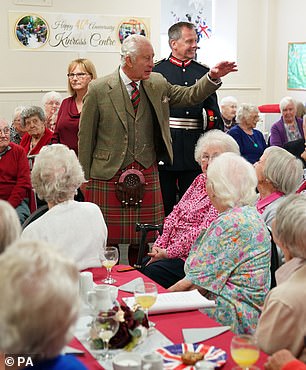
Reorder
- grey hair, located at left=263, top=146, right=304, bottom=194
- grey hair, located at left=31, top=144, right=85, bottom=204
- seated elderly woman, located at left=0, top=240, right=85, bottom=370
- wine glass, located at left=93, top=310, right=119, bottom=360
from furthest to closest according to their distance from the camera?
grey hair, located at left=263, top=146, right=304, bottom=194 < grey hair, located at left=31, top=144, right=85, bottom=204 < wine glass, located at left=93, top=310, right=119, bottom=360 < seated elderly woman, located at left=0, top=240, right=85, bottom=370

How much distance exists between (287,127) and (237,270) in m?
4.66

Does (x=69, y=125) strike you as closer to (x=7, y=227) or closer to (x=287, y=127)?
(x=7, y=227)

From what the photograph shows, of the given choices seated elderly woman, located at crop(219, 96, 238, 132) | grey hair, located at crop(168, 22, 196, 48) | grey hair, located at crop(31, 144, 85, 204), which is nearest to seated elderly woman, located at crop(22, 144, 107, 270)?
grey hair, located at crop(31, 144, 85, 204)

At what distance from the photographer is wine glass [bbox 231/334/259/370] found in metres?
1.67

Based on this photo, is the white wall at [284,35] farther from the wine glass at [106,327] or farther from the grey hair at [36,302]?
the grey hair at [36,302]

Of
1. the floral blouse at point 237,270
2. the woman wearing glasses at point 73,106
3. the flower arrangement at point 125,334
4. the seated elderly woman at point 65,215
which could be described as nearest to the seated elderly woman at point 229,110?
the woman wearing glasses at point 73,106

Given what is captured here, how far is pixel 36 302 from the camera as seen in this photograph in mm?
1248

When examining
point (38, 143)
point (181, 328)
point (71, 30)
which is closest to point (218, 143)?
point (181, 328)

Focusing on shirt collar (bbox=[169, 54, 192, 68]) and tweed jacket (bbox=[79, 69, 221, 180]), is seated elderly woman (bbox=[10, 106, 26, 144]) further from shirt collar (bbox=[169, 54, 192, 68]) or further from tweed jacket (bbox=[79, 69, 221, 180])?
tweed jacket (bbox=[79, 69, 221, 180])

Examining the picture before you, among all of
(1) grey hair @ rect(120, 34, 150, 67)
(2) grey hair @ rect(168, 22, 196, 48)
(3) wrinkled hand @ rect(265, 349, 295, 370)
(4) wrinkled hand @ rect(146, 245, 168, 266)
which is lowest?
(4) wrinkled hand @ rect(146, 245, 168, 266)

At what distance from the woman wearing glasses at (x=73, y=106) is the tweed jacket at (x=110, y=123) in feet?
1.96

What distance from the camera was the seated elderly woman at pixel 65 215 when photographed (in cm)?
262

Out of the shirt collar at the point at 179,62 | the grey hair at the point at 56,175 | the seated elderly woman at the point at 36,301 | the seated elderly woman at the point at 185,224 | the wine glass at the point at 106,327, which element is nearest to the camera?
the seated elderly woman at the point at 36,301

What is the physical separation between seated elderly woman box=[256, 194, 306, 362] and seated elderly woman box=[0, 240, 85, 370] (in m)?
0.81
